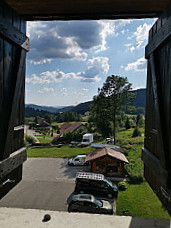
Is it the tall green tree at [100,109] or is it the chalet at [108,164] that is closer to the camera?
the chalet at [108,164]

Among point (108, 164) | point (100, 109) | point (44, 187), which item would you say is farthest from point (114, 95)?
point (44, 187)

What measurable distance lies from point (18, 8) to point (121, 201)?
937cm

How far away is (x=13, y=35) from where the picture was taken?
2.23 metres

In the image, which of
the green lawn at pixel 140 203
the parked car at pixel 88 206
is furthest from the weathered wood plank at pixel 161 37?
the green lawn at pixel 140 203

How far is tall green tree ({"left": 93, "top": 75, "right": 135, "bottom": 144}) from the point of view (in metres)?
19.4

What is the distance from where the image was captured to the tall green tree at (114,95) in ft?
63.8

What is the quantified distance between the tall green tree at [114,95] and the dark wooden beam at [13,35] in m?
17.3

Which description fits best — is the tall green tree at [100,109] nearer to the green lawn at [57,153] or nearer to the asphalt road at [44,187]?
the green lawn at [57,153]

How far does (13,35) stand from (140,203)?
920 centimetres

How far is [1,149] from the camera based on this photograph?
2.12m

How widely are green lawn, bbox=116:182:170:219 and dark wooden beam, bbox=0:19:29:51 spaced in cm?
794

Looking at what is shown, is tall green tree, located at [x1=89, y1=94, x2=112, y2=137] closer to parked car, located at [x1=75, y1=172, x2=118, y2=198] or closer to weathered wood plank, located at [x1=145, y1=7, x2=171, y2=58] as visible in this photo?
parked car, located at [x1=75, y1=172, x2=118, y2=198]

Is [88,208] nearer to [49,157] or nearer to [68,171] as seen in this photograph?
[68,171]

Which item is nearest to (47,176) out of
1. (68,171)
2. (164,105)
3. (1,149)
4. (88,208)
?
(68,171)
